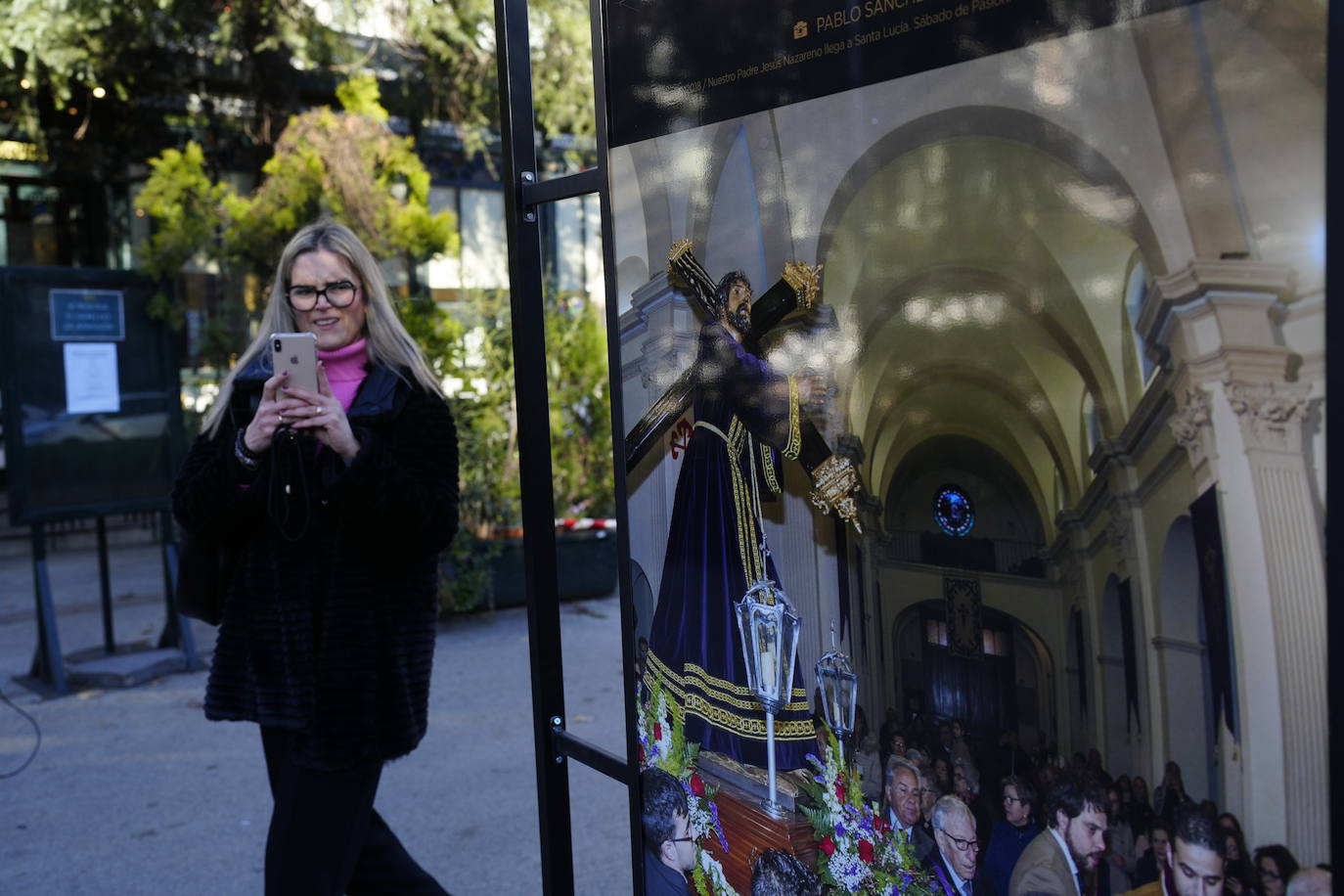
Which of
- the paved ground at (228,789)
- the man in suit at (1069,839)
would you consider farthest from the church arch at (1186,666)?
the paved ground at (228,789)

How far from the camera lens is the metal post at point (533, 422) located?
7.57 feet

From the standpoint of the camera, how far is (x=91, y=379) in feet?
20.8

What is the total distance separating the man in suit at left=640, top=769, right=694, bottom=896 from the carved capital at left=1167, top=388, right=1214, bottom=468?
3.42ft

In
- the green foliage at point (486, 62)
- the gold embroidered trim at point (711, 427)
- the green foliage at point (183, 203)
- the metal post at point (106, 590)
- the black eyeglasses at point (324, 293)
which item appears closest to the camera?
the gold embroidered trim at point (711, 427)

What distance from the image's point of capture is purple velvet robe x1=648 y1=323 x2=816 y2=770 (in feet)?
5.75

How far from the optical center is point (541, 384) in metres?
2.36

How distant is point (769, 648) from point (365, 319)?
5.33 ft

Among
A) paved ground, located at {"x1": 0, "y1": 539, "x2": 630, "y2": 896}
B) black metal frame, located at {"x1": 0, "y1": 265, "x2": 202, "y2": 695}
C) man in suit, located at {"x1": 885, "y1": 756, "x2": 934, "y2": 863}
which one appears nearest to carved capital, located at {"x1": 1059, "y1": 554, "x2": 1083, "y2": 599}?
man in suit, located at {"x1": 885, "y1": 756, "x2": 934, "y2": 863}

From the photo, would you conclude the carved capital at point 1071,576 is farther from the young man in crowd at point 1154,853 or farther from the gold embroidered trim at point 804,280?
the gold embroidered trim at point 804,280

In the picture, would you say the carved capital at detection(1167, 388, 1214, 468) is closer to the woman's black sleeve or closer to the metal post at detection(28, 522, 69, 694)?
the woman's black sleeve

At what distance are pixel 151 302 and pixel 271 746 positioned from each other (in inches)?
174

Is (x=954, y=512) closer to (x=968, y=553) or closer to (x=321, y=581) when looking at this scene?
(x=968, y=553)

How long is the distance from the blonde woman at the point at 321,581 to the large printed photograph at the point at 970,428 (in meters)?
0.86

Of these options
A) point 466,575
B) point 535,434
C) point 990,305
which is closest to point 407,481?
point 535,434
